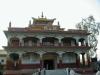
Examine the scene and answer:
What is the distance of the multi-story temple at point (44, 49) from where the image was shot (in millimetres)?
34219

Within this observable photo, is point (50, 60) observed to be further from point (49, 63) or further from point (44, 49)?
point (44, 49)

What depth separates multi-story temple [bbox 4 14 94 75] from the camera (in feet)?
112

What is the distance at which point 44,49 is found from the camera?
34750 millimetres

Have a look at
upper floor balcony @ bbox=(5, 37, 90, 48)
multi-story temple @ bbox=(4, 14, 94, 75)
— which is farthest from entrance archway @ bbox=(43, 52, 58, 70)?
upper floor balcony @ bbox=(5, 37, 90, 48)

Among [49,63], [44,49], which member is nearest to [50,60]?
[49,63]

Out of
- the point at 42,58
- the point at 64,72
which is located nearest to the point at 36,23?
the point at 42,58

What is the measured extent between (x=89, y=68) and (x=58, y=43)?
284 inches

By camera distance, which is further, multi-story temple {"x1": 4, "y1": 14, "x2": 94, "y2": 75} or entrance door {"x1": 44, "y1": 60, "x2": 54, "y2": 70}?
entrance door {"x1": 44, "y1": 60, "x2": 54, "y2": 70}

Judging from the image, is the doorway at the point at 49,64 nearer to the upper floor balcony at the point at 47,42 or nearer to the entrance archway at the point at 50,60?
the entrance archway at the point at 50,60

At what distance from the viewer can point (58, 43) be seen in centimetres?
3659

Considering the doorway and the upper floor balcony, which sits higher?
the upper floor balcony

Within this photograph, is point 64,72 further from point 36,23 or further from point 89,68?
point 36,23

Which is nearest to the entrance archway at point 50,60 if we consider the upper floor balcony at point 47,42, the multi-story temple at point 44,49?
A: the multi-story temple at point 44,49

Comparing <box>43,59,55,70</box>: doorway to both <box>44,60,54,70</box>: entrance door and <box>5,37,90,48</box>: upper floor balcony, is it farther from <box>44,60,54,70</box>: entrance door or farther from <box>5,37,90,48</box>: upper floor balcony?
<box>5,37,90,48</box>: upper floor balcony
